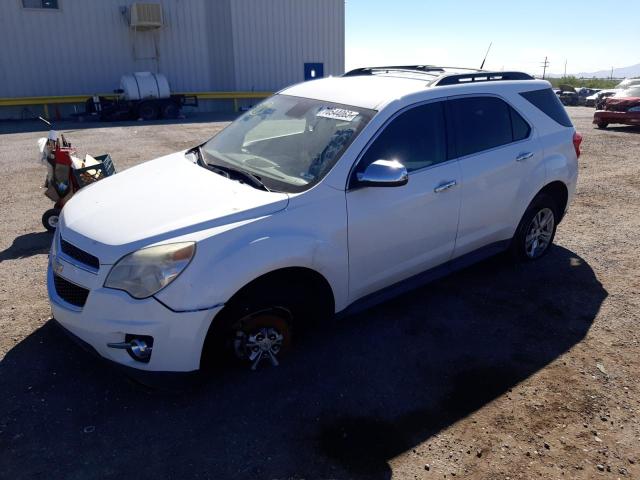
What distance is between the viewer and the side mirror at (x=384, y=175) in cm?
331

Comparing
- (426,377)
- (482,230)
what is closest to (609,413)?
(426,377)

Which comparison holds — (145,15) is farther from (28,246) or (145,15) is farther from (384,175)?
(384,175)

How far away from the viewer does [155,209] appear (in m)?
3.21

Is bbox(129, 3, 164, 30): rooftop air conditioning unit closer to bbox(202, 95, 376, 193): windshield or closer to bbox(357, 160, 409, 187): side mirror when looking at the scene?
bbox(202, 95, 376, 193): windshield

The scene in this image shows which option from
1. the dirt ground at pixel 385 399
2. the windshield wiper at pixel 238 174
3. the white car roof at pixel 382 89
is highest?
the white car roof at pixel 382 89

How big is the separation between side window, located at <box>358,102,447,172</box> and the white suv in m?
0.01

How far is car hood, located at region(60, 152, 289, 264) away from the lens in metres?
2.94

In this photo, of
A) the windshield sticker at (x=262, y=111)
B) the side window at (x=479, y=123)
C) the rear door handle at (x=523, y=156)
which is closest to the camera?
the side window at (x=479, y=123)

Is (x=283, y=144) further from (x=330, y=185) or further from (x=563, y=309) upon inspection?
(x=563, y=309)

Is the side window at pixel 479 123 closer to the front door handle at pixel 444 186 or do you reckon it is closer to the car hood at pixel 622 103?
the front door handle at pixel 444 186

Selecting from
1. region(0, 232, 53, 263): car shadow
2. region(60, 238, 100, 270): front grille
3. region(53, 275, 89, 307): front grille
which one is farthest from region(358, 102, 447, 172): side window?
region(0, 232, 53, 263): car shadow

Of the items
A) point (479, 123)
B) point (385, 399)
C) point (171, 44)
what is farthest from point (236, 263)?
point (171, 44)

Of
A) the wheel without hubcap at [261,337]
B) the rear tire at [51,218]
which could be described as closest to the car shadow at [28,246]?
the rear tire at [51,218]

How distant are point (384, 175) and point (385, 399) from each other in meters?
1.44
